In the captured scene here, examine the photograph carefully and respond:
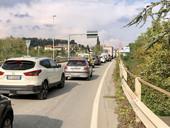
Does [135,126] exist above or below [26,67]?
below

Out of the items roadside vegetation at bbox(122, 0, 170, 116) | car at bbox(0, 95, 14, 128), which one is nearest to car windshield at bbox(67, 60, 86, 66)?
roadside vegetation at bbox(122, 0, 170, 116)

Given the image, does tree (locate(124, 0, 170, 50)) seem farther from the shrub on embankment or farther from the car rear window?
the car rear window

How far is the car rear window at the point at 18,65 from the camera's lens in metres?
7.02

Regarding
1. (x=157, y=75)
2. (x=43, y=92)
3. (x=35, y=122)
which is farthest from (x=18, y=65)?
(x=157, y=75)

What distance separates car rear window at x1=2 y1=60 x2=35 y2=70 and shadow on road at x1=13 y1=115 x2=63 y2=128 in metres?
2.23

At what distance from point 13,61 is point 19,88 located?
110cm

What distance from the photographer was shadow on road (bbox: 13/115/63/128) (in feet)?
15.2

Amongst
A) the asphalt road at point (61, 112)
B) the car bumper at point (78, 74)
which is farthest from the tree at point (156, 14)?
the car bumper at point (78, 74)

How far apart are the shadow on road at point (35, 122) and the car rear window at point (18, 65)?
7.33 feet

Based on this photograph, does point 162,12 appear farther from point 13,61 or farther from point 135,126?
point 13,61

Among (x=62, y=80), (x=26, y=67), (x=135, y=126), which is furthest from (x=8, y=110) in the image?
(x=62, y=80)

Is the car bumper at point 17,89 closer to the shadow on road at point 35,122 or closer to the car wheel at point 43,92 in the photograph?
the car wheel at point 43,92

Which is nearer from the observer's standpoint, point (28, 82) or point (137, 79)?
point (137, 79)

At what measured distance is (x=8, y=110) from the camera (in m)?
3.75
